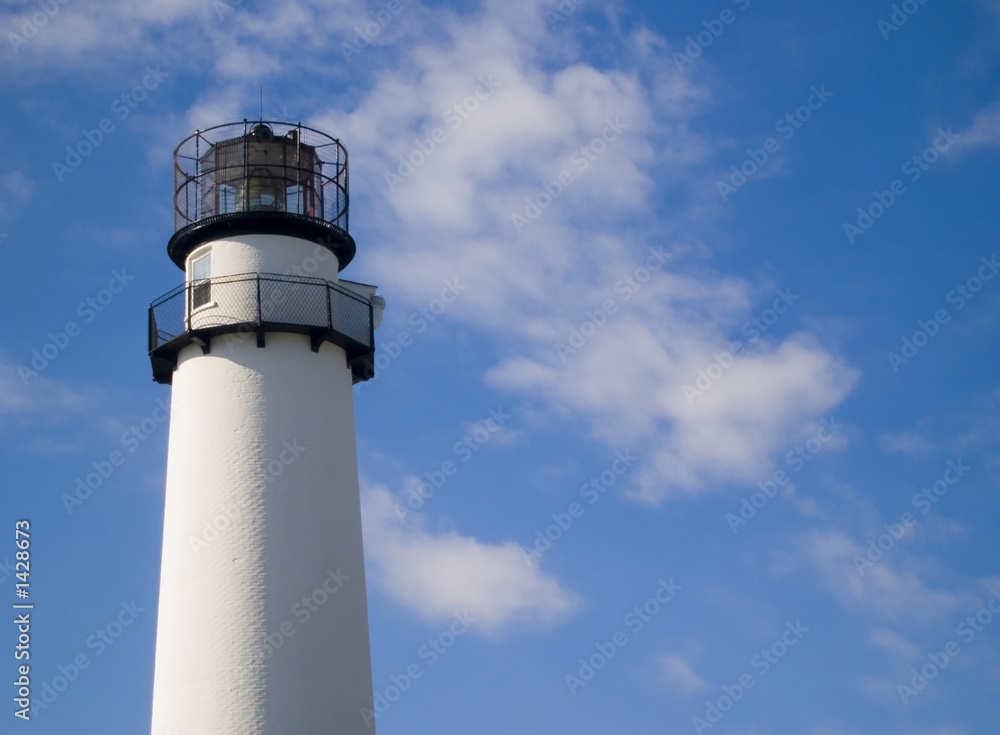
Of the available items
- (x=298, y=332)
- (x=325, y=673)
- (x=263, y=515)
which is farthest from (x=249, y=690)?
(x=298, y=332)

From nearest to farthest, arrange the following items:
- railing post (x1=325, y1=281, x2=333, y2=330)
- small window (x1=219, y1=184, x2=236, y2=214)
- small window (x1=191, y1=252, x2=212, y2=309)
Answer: railing post (x1=325, y1=281, x2=333, y2=330) → small window (x1=191, y1=252, x2=212, y2=309) → small window (x1=219, y1=184, x2=236, y2=214)

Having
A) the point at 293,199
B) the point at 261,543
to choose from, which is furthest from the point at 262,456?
the point at 293,199

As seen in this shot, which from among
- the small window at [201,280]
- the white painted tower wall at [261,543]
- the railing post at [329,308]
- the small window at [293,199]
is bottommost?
the white painted tower wall at [261,543]

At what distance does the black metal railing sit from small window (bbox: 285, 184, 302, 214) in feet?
5.30

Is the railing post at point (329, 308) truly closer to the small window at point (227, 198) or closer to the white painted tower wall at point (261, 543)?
the white painted tower wall at point (261, 543)

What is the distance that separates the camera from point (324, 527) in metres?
24.8

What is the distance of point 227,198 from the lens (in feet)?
88.9

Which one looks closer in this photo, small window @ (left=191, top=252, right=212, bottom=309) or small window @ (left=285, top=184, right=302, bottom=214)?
small window @ (left=191, top=252, right=212, bottom=309)

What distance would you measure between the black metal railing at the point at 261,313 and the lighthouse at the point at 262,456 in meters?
0.03

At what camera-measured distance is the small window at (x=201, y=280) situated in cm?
2622

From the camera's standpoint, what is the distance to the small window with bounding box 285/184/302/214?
88.7ft

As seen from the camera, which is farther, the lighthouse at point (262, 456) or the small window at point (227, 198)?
the small window at point (227, 198)

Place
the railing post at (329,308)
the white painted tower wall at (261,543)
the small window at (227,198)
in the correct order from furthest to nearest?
the small window at (227,198), the railing post at (329,308), the white painted tower wall at (261,543)

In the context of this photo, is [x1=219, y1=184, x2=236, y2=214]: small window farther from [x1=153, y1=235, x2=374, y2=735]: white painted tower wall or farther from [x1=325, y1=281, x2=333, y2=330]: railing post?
[x1=325, y1=281, x2=333, y2=330]: railing post
